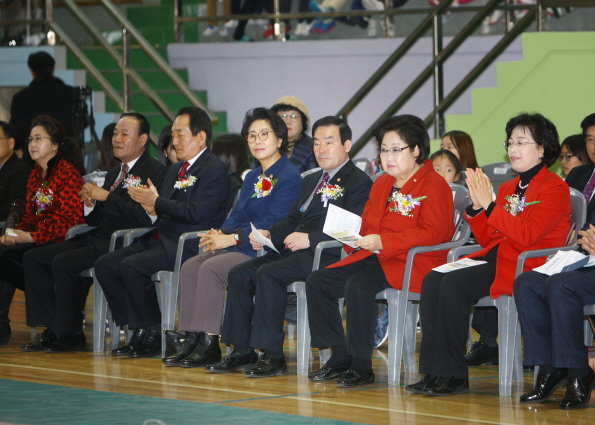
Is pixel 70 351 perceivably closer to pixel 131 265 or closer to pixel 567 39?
pixel 131 265

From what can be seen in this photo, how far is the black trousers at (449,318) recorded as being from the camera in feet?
12.6

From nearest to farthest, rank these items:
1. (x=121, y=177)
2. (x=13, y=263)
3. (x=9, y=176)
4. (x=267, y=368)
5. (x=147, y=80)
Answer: (x=267, y=368)
(x=121, y=177)
(x=13, y=263)
(x=9, y=176)
(x=147, y=80)

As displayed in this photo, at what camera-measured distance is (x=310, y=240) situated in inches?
178

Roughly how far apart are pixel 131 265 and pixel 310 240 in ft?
3.50

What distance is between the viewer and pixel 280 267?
14.6ft

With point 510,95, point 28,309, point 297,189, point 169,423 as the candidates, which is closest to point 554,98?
point 510,95

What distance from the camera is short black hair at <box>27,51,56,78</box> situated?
24.2ft

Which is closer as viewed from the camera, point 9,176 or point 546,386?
point 546,386

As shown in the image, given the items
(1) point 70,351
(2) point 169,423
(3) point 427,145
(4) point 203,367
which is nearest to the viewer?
(2) point 169,423

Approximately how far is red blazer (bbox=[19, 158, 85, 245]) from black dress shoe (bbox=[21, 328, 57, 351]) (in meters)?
0.58

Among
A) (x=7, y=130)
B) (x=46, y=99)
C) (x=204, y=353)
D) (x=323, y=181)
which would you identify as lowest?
(x=204, y=353)

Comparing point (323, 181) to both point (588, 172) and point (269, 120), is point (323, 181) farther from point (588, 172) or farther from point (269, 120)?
point (588, 172)

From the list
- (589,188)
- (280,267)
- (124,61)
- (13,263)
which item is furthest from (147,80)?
(589,188)

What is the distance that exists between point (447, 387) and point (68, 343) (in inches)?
95.3
